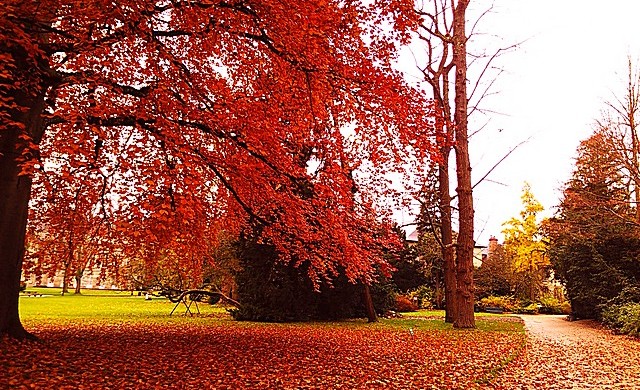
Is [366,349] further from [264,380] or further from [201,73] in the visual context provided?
[201,73]

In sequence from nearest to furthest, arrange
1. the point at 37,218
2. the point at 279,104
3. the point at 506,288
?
the point at 279,104
the point at 37,218
the point at 506,288

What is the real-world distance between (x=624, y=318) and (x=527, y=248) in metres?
26.5

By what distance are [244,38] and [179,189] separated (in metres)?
3.19

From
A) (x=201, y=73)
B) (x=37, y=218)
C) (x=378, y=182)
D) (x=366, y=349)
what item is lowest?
(x=366, y=349)

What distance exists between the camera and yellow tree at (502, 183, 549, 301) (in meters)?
35.8

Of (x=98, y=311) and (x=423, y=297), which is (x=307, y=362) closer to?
(x=98, y=311)

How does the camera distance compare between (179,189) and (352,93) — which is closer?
(179,189)

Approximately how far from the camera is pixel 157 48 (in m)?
7.53

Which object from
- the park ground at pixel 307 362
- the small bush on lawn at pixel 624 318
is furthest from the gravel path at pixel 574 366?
the small bush on lawn at pixel 624 318

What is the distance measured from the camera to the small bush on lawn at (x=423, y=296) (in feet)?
106

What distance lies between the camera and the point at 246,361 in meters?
8.21

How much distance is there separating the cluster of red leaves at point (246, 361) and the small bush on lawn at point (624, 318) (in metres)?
5.75

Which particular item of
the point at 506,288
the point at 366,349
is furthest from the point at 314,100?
the point at 506,288

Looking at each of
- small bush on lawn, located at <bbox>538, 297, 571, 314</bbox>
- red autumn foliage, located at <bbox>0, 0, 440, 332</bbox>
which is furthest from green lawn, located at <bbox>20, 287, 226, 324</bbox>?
small bush on lawn, located at <bbox>538, 297, 571, 314</bbox>
